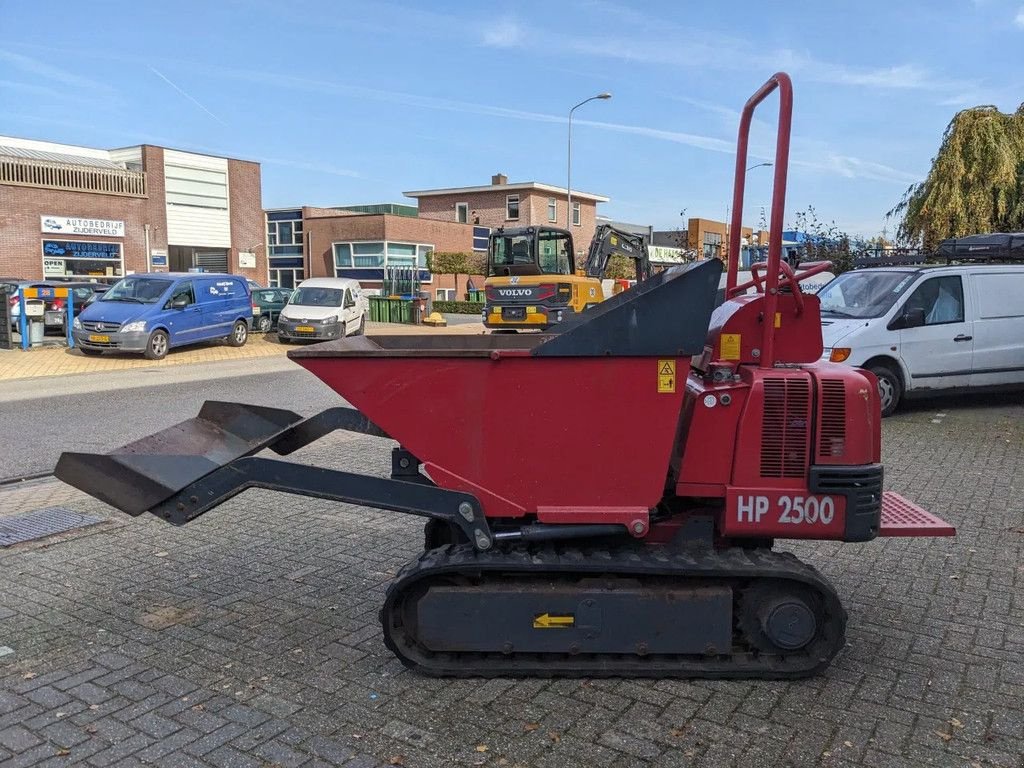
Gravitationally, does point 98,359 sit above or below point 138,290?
below

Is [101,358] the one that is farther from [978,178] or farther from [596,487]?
[978,178]

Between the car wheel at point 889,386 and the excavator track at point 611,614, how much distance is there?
315 inches

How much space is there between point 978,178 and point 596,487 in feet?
66.8

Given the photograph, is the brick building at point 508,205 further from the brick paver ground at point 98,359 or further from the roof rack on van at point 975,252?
the roof rack on van at point 975,252

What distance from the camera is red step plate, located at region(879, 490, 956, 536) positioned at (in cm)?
408

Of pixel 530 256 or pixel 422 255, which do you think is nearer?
pixel 530 256

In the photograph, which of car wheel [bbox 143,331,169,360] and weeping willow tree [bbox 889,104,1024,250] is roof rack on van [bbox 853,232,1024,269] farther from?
car wheel [bbox 143,331,169,360]

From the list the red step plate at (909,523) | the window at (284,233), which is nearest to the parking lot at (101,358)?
the red step plate at (909,523)

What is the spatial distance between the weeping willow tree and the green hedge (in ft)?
75.0

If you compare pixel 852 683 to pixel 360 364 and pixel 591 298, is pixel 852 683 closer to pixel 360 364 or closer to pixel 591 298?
pixel 360 364

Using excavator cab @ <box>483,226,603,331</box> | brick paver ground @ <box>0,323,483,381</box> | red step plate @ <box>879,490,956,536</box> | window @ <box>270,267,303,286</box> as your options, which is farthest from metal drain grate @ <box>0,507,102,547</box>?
window @ <box>270,267,303,286</box>

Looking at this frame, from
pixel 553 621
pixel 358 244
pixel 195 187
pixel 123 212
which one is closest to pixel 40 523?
pixel 553 621

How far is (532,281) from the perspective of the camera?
838 inches

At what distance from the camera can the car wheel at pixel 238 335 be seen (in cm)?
2147
